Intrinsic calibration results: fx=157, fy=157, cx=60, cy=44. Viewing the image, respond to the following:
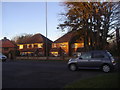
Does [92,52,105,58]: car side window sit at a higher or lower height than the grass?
higher

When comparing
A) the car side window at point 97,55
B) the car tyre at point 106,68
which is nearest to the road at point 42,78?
the car tyre at point 106,68

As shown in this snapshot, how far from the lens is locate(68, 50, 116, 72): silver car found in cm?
1155

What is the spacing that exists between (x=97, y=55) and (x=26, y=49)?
51202 millimetres

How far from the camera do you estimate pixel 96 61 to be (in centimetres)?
1185

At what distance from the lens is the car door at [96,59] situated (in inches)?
464

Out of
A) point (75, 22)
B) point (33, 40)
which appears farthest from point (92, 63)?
point (33, 40)

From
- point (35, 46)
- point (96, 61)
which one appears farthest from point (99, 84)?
point (35, 46)

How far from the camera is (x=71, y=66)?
12922mm

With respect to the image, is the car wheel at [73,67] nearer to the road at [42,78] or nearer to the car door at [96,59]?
the road at [42,78]

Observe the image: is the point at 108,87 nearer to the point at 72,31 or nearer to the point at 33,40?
the point at 72,31

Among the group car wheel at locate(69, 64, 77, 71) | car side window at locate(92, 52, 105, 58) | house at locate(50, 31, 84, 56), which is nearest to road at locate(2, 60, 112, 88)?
car wheel at locate(69, 64, 77, 71)

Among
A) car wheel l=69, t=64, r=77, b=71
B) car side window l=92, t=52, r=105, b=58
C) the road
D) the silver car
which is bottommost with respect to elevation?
the road

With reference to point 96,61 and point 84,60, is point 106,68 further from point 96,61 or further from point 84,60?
point 84,60

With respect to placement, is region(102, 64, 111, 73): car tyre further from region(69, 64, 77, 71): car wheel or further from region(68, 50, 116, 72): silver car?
region(69, 64, 77, 71): car wheel
